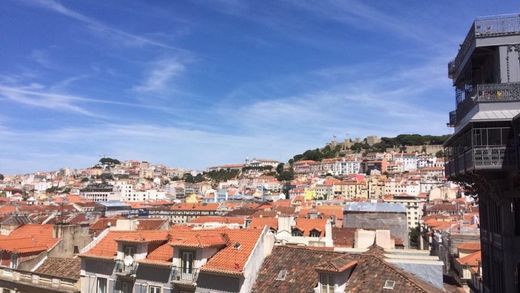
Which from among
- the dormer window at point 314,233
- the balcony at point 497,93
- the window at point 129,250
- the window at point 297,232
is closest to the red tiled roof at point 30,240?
the window at point 129,250

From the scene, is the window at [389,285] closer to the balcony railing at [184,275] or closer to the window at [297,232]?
the balcony railing at [184,275]

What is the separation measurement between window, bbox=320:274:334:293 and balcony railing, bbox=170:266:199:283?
5.22 meters

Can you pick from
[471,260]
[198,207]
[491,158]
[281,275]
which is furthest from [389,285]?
[198,207]

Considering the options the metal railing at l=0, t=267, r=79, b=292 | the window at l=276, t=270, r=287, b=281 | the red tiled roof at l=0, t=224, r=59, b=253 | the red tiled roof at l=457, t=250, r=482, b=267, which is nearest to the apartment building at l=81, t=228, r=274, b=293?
the window at l=276, t=270, r=287, b=281

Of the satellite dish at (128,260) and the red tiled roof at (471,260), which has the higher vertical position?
the satellite dish at (128,260)

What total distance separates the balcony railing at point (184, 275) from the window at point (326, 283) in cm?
522

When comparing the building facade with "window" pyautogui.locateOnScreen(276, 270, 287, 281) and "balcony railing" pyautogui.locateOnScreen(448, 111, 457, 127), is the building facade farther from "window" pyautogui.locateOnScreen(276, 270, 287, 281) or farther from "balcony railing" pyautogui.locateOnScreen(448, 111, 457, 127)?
"window" pyautogui.locateOnScreen(276, 270, 287, 281)

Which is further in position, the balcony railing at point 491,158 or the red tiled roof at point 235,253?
the red tiled roof at point 235,253

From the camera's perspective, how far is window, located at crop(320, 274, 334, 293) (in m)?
18.5

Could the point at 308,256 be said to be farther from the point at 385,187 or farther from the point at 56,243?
the point at 385,187

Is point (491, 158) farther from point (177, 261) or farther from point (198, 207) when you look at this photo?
point (198, 207)

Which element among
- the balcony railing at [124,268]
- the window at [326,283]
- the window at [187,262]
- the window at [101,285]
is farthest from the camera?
the window at [101,285]

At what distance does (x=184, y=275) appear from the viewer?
21.2 m

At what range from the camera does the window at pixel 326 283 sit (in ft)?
60.6
